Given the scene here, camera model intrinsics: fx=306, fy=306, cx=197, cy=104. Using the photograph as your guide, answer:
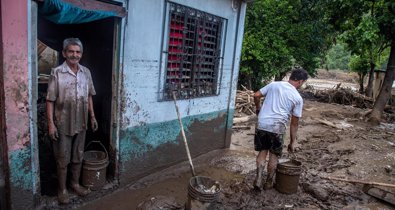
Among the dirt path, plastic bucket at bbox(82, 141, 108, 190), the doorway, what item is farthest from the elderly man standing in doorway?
the dirt path

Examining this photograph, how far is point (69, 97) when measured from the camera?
4.01 m

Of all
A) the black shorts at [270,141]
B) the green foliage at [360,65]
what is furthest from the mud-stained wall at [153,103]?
the green foliage at [360,65]

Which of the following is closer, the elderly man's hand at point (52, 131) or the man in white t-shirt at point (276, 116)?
the elderly man's hand at point (52, 131)

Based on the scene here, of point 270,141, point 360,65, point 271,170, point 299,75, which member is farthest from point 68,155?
point 360,65

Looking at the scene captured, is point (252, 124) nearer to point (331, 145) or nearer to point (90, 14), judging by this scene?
point (331, 145)

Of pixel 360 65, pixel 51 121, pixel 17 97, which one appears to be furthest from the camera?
pixel 360 65

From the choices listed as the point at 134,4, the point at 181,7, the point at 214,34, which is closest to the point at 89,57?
the point at 134,4

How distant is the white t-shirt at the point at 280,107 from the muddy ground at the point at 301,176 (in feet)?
Result: 3.86

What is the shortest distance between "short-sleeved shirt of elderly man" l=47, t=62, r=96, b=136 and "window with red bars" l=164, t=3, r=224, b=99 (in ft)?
5.68

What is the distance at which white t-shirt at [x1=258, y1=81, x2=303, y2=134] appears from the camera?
510 cm

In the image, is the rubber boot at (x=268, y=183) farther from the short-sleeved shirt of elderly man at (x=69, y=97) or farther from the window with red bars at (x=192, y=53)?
the short-sleeved shirt of elderly man at (x=69, y=97)

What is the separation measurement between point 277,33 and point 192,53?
1027cm

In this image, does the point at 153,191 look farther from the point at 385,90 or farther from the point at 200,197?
the point at 385,90

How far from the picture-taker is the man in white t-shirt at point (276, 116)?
16.8ft
